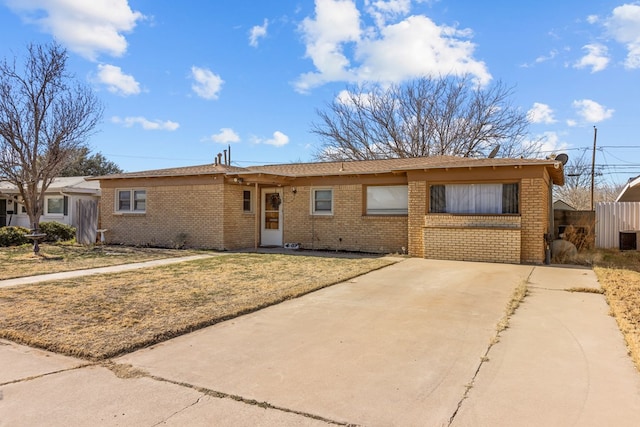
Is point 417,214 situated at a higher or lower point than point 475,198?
lower

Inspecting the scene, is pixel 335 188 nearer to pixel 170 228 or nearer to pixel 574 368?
pixel 170 228

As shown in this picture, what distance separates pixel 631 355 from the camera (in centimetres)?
415

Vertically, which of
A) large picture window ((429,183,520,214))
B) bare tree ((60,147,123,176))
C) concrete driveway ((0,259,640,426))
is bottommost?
concrete driveway ((0,259,640,426))

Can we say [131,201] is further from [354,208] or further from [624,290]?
[624,290]

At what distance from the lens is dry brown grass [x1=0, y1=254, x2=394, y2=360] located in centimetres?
459

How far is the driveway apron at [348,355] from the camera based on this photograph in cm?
317

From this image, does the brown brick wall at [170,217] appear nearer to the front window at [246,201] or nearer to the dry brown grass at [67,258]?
the front window at [246,201]

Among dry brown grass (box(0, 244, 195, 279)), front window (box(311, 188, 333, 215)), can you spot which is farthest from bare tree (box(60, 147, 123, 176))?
front window (box(311, 188, 333, 215))

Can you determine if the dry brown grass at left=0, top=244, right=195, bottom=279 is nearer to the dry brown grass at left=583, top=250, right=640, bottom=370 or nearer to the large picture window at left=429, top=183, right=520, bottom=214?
the large picture window at left=429, top=183, right=520, bottom=214

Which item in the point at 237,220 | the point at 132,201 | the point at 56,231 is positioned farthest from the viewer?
the point at 56,231

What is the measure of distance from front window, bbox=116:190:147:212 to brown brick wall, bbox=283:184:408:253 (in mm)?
5528

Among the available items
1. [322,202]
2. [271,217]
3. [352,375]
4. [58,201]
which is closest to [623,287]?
[352,375]

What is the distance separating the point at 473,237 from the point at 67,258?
438 inches

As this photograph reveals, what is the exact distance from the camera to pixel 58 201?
21688 millimetres
